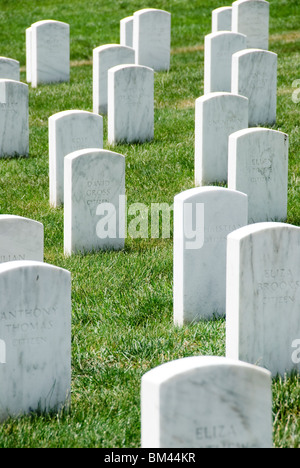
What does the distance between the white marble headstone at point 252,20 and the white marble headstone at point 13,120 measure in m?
6.11

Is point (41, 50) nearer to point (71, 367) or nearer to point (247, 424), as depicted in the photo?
point (71, 367)

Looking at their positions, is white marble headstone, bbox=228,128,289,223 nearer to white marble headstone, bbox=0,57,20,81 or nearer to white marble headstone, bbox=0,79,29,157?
white marble headstone, bbox=0,79,29,157

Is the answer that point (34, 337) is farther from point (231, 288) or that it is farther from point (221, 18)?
point (221, 18)

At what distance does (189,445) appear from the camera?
3.40 m

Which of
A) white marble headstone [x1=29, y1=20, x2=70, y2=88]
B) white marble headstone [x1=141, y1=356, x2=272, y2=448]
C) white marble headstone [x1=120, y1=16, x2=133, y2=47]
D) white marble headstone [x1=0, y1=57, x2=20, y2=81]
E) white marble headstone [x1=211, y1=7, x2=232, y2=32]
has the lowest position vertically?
white marble headstone [x1=141, y1=356, x2=272, y2=448]

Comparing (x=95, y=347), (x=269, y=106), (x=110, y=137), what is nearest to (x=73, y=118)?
(x=110, y=137)

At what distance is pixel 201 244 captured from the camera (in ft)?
19.5

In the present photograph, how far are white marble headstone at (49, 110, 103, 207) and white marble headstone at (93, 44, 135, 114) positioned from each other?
3096 millimetres

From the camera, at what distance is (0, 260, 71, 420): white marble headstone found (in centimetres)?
443

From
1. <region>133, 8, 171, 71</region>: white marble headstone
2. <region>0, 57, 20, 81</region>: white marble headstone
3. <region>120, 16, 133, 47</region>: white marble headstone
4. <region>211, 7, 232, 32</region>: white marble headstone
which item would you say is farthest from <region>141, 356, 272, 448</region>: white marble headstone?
<region>211, 7, 232, 32</region>: white marble headstone

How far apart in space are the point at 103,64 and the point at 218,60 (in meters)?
1.75

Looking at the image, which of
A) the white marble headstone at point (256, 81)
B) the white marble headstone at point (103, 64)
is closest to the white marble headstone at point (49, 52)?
the white marble headstone at point (103, 64)

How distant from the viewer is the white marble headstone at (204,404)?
333cm

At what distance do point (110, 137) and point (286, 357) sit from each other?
608 centimetres
